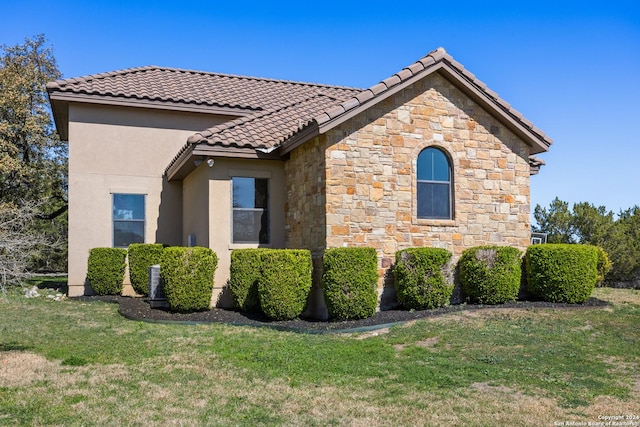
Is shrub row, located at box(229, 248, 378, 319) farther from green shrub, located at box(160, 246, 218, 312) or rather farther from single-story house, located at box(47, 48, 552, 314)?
green shrub, located at box(160, 246, 218, 312)

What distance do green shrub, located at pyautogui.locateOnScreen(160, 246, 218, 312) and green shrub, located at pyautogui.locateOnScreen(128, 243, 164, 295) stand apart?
3.91 m

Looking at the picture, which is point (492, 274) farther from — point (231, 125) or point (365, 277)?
point (231, 125)

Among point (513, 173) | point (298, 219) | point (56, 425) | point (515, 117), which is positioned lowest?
point (56, 425)

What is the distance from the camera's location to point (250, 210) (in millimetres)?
14234

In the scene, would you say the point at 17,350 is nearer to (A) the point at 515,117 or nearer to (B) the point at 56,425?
(B) the point at 56,425

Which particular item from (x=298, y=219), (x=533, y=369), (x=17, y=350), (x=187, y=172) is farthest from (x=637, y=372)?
(x=187, y=172)

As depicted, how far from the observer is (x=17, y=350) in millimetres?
9398

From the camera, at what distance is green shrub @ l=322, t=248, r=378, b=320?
11547mm

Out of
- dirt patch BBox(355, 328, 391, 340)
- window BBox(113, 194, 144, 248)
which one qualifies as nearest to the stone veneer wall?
dirt patch BBox(355, 328, 391, 340)

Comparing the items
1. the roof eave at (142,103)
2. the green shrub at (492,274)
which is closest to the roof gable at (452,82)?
the green shrub at (492,274)

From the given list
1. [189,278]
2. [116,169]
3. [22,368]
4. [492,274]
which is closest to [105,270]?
[116,169]

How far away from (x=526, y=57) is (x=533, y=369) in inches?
366

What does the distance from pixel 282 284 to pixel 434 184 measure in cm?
423

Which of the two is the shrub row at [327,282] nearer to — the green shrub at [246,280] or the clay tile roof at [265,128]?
the green shrub at [246,280]
